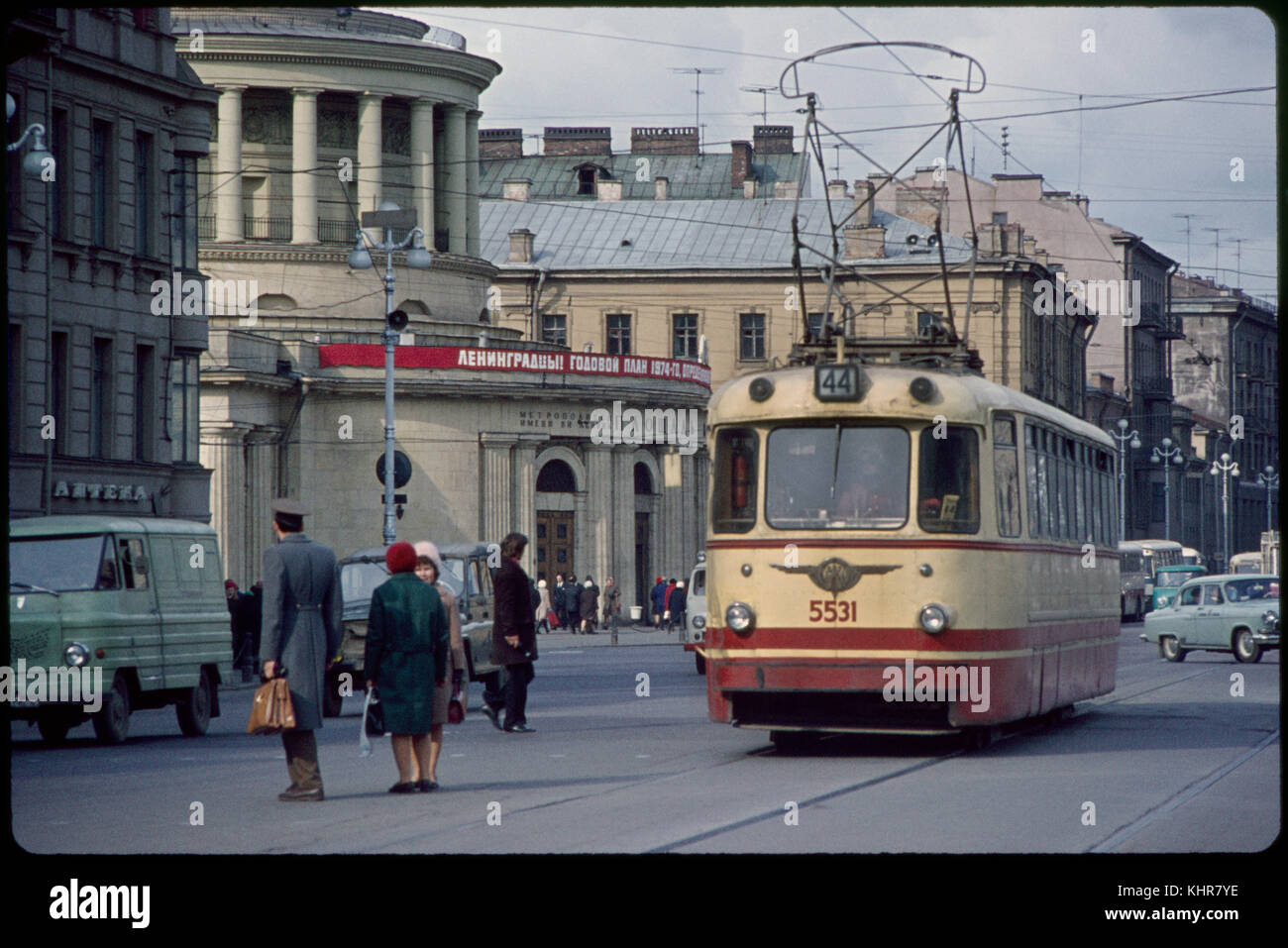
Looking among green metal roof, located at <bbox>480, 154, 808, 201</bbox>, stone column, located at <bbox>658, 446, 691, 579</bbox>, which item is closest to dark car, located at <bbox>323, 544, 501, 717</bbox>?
stone column, located at <bbox>658, 446, 691, 579</bbox>

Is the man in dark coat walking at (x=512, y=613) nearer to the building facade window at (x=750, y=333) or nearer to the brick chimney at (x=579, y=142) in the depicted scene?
the building facade window at (x=750, y=333)

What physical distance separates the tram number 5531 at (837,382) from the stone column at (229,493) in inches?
1539

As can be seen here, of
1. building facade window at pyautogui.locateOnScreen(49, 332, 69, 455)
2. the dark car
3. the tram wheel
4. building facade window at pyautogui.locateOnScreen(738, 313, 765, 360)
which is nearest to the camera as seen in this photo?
the tram wheel

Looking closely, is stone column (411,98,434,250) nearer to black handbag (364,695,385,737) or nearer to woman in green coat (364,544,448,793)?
black handbag (364,695,385,737)

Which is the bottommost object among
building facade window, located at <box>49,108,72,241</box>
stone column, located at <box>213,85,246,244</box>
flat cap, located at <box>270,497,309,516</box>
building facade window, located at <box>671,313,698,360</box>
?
flat cap, located at <box>270,497,309,516</box>

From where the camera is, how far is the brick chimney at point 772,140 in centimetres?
9981

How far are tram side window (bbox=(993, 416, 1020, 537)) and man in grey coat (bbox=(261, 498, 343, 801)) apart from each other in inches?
236

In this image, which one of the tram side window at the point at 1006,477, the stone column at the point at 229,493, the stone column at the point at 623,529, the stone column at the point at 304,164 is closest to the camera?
the tram side window at the point at 1006,477

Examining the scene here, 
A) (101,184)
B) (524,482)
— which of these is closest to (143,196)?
(101,184)

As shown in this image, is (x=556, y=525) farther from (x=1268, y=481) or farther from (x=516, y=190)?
(x=1268, y=481)

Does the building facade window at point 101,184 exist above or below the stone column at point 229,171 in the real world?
below

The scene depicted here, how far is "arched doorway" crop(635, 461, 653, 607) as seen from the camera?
6931cm

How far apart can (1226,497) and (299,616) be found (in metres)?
97.4

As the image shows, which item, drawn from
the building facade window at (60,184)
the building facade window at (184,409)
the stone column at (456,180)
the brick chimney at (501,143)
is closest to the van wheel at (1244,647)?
the building facade window at (184,409)
